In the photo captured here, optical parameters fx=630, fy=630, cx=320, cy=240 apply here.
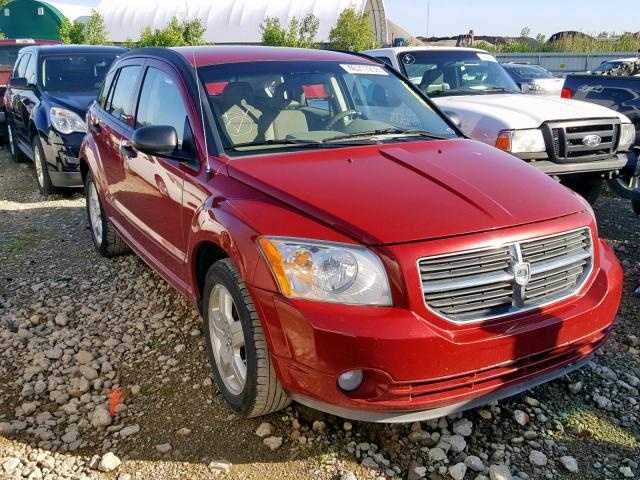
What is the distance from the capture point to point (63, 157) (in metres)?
7.17

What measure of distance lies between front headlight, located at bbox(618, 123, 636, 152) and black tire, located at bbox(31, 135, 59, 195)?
6.21 metres

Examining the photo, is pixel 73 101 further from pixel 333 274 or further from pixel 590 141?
pixel 333 274

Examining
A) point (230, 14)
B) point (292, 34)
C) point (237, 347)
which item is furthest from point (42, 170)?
point (230, 14)

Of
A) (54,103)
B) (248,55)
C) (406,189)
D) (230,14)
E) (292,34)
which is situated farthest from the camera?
(230,14)

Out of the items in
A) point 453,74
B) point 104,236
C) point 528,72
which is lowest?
point 528,72

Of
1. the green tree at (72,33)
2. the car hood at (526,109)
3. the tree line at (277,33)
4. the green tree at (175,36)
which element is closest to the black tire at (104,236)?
the car hood at (526,109)

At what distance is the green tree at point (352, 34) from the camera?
3042 centimetres

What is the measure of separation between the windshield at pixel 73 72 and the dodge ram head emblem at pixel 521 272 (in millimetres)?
6930

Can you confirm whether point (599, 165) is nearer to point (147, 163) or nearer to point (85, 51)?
point (147, 163)

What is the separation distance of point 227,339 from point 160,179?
115cm

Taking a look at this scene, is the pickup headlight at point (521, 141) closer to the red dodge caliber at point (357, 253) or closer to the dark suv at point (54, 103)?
the red dodge caliber at point (357, 253)

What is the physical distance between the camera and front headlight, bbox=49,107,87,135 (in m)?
7.20

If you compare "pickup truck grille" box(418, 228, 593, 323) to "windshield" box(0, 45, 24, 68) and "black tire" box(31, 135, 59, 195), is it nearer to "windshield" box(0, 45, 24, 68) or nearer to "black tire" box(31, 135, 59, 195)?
"black tire" box(31, 135, 59, 195)

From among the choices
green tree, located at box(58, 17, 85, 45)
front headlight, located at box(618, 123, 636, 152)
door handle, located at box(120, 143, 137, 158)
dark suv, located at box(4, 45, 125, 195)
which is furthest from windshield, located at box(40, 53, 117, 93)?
green tree, located at box(58, 17, 85, 45)
